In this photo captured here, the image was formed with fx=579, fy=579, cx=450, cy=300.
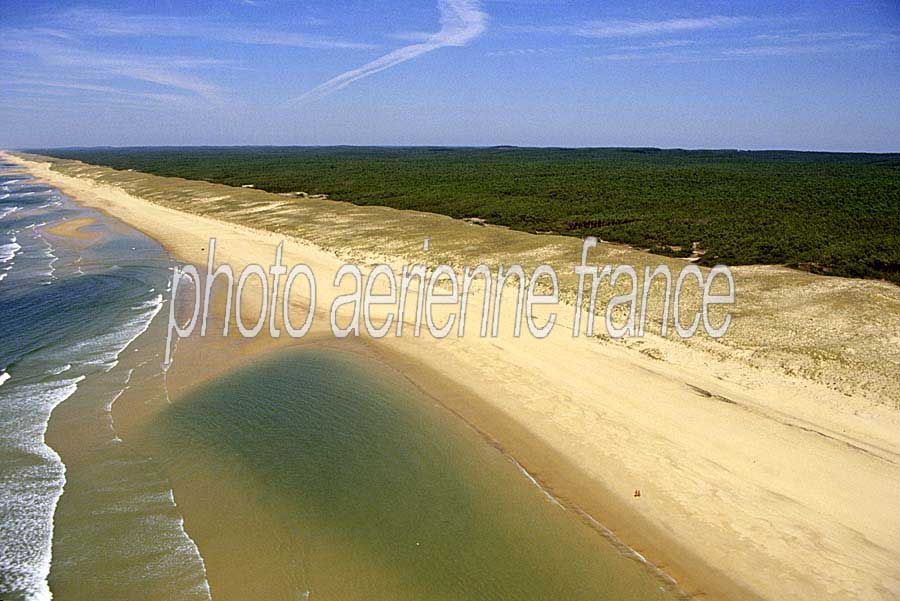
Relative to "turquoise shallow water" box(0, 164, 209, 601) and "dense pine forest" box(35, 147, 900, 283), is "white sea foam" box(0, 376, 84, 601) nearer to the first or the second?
"turquoise shallow water" box(0, 164, 209, 601)

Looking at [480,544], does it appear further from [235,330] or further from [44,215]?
[44,215]

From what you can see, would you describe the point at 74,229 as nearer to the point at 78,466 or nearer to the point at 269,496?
the point at 78,466

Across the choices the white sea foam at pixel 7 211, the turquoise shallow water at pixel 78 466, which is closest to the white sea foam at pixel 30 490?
the turquoise shallow water at pixel 78 466

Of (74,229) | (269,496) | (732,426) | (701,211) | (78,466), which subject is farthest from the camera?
(74,229)

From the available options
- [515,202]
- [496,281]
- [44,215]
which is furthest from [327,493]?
[44,215]

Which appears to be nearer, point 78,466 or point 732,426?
point 78,466

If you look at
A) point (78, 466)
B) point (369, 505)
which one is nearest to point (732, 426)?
point (369, 505)

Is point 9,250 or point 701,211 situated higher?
point 701,211

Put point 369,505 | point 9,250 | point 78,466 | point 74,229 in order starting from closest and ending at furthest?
point 369,505 → point 78,466 → point 9,250 → point 74,229

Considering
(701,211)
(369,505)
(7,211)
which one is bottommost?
(369,505)
